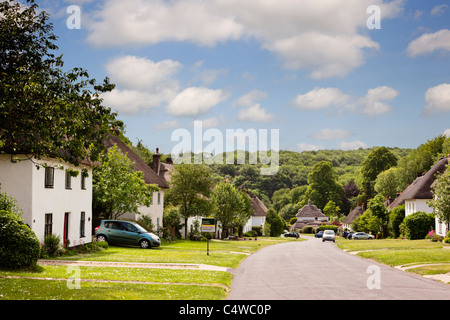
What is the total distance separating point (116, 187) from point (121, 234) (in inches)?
158

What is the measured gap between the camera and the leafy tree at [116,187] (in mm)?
35594

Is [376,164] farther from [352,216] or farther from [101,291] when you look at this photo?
[101,291]

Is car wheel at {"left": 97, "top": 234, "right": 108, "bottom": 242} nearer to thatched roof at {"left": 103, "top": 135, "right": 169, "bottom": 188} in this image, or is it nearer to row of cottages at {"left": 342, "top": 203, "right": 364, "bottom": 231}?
thatched roof at {"left": 103, "top": 135, "right": 169, "bottom": 188}

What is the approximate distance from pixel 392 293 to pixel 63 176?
20.0 m

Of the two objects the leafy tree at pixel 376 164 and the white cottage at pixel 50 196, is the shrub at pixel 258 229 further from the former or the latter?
the white cottage at pixel 50 196

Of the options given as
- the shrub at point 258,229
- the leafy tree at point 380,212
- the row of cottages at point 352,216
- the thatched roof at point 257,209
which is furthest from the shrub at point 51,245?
the row of cottages at point 352,216

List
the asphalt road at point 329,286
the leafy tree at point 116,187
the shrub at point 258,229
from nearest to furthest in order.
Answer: the asphalt road at point 329,286 → the leafy tree at point 116,187 → the shrub at point 258,229

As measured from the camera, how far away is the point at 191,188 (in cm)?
5197

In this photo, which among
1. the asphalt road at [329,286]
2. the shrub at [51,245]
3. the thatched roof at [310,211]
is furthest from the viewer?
the thatched roof at [310,211]

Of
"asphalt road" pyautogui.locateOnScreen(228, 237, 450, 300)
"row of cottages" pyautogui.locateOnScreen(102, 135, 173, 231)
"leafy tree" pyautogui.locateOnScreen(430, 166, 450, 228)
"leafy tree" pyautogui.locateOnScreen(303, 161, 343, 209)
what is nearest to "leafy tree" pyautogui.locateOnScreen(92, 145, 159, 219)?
"row of cottages" pyautogui.locateOnScreen(102, 135, 173, 231)

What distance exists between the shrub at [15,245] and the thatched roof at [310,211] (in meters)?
119

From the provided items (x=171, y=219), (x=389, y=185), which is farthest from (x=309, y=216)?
(x=171, y=219)

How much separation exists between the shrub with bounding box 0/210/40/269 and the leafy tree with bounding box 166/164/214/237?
33.6 m
